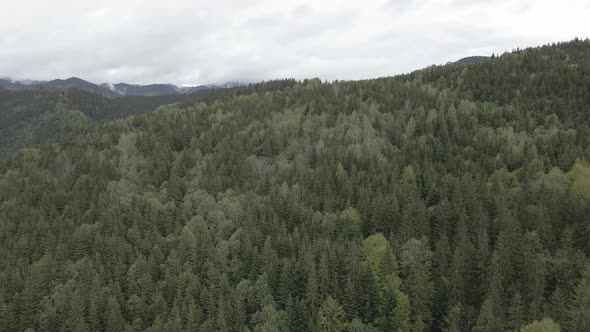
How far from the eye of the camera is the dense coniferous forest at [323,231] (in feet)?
290

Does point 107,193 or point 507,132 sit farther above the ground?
point 507,132

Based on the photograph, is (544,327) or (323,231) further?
(323,231)

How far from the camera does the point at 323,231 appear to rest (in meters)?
114

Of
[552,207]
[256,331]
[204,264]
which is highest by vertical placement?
[552,207]

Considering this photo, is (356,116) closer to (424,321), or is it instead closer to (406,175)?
(406,175)

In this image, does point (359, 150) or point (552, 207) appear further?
point (359, 150)

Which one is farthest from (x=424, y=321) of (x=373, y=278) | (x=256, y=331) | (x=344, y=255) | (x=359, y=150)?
(x=359, y=150)

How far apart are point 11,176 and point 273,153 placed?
340 ft

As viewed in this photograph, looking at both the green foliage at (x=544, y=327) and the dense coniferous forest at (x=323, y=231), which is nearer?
the green foliage at (x=544, y=327)

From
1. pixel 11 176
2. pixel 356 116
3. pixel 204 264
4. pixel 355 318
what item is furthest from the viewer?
pixel 356 116

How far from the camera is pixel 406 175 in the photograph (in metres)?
130

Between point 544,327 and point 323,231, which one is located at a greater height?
point 323,231

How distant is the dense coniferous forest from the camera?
88250 millimetres

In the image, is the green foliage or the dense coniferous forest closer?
the green foliage
